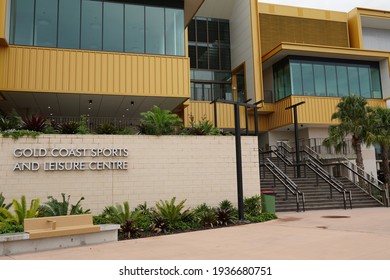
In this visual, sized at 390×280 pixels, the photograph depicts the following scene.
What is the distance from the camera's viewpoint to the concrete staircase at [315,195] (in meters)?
18.3

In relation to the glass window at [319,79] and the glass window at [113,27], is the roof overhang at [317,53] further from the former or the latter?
the glass window at [113,27]

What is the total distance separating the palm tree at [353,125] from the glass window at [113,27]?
14.1 m

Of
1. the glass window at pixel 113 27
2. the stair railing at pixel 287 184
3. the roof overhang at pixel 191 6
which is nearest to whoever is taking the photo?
the stair railing at pixel 287 184

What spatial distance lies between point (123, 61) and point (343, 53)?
58.3 feet

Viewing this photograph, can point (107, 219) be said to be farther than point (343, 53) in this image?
No

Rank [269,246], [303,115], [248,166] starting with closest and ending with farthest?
[269,246] → [248,166] → [303,115]

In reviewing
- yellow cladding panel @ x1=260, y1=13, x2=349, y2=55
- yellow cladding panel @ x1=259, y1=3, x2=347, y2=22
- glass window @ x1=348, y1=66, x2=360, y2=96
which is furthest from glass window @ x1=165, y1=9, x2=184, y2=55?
glass window @ x1=348, y1=66, x2=360, y2=96

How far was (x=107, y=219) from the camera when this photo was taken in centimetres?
1211

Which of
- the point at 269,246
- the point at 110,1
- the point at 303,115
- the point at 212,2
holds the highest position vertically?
the point at 212,2

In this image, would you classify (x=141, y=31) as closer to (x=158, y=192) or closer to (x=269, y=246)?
(x=158, y=192)

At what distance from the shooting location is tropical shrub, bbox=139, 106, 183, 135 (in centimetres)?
1498

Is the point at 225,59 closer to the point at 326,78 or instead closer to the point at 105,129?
the point at 326,78

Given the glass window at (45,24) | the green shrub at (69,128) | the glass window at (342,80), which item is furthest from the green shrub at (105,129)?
the glass window at (342,80)

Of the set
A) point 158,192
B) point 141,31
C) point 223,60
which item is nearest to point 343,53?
point 223,60
